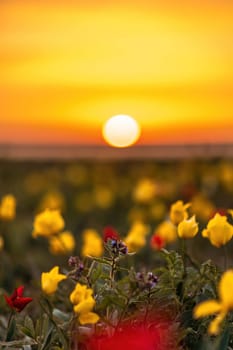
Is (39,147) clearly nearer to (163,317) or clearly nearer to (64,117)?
(64,117)

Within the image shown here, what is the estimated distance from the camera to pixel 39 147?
12.3m

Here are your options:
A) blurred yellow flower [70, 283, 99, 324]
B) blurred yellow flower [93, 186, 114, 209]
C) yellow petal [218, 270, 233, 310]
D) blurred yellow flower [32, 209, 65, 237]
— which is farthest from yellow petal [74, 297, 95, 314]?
blurred yellow flower [93, 186, 114, 209]

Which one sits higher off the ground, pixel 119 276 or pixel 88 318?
pixel 88 318

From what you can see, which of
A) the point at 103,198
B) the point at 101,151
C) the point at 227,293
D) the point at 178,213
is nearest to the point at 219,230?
the point at 178,213

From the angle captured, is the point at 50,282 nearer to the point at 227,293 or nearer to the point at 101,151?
the point at 227,293

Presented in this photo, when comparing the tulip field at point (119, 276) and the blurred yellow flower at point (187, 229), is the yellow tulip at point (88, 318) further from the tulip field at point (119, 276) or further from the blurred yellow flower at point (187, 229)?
the blurred yellow flower at point (187, 229)

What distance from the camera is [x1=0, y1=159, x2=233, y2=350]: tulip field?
2.27 m

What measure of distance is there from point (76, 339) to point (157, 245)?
3.90 ft

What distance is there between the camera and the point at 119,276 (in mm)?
3533

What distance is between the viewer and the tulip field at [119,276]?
2.27 metres

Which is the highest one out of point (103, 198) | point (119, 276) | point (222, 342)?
point (222, 342)

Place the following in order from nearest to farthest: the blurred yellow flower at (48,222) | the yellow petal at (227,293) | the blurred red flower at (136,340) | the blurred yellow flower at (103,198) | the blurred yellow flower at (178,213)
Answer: the yellow petal at (227,293), the blurred red flower at (136,340), the blurred yellow flower at (178,213), the blurred yellow flower at (48,222), the blurred yellow flower at (103,198)

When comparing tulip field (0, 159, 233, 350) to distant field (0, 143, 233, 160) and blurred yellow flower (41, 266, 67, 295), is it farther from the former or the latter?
distant field (0, 143, 233, 160)

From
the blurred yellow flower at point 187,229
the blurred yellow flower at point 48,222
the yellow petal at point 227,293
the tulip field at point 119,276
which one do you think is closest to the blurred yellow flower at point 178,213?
the tulip field at point 119,276
